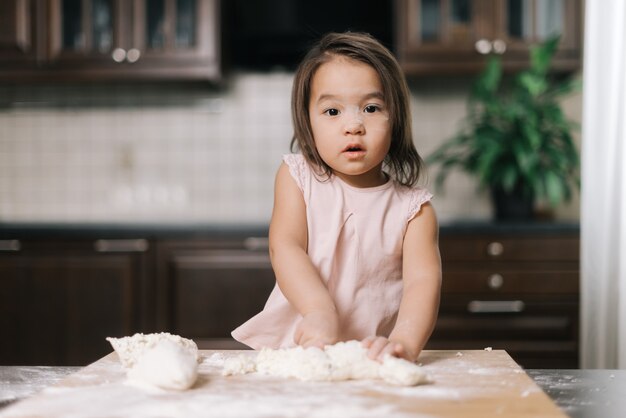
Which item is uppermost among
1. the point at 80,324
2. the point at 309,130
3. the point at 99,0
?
the point at 99,0

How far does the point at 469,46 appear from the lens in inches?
108

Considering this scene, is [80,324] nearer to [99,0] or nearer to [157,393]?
[99,0]

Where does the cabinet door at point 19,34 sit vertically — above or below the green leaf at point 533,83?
above

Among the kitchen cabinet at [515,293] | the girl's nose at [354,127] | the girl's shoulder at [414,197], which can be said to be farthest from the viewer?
the kitchen cabinet at [515,293]

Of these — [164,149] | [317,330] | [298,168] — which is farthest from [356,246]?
[164,149]

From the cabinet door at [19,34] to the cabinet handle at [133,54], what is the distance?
0.35 m

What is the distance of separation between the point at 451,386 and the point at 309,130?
54cm

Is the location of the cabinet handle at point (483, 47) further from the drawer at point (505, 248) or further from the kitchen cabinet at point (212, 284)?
the kitchen cabinet at point (212, 284)

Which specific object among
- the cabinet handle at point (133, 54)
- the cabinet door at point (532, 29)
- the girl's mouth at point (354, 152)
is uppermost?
the cabinet door at point (532, 29)

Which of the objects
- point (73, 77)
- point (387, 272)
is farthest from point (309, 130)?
point (73, 77)

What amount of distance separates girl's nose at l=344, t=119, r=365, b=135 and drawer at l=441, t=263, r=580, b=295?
157cm

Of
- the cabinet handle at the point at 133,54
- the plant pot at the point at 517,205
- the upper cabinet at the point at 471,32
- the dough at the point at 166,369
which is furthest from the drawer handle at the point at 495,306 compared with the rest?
the dough at the point at 166,369

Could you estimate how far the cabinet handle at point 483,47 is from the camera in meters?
2.74

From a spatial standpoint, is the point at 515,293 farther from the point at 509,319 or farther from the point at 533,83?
the point at 533,83
